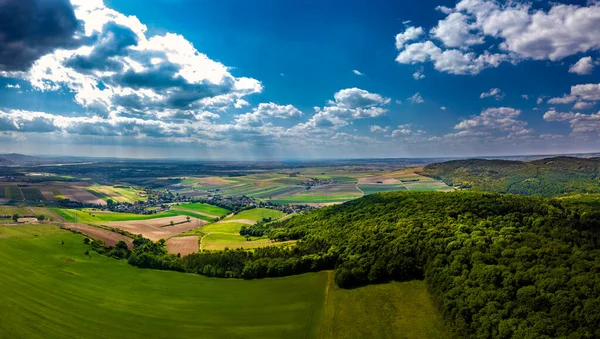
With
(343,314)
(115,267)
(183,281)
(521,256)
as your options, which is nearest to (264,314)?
(343,314)

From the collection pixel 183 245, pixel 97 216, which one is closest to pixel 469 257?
pixel 183 245

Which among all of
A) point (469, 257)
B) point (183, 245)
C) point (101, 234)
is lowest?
point (183, 245)

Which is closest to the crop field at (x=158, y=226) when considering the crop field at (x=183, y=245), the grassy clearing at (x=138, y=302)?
the crop field at (x=183, y=245)

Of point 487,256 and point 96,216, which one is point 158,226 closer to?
point 96,216

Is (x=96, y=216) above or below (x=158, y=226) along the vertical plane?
above

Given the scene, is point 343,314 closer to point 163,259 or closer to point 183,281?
point 183,281

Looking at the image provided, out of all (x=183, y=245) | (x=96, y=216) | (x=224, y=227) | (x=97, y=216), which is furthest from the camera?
(x=97, y=216)
